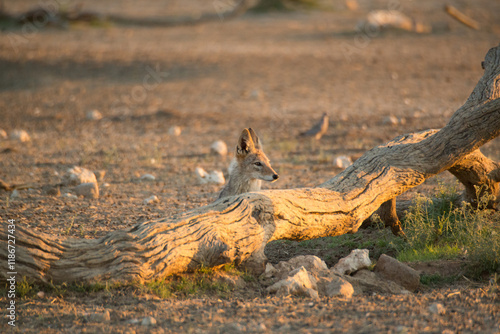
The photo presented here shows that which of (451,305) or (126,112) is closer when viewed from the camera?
(451,305)

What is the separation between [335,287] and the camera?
4.58m

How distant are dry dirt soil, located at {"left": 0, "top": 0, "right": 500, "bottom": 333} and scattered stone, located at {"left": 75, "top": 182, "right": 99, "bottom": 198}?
23 centimetres

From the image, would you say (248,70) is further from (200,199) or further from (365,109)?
(200,199)

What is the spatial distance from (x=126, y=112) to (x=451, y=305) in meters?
10.6

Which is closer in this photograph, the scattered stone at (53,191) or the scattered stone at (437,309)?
the scattered stone at (437,309)

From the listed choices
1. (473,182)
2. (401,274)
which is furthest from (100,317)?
(473,182)

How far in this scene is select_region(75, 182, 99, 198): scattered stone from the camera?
24.2ft

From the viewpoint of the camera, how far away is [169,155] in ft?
32.9

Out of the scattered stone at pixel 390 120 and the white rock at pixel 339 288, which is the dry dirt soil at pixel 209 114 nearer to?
the scattered stone at pixel 390 120

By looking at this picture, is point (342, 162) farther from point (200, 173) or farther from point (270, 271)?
point (270, 271)

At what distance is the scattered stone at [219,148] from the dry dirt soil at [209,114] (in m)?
0.36

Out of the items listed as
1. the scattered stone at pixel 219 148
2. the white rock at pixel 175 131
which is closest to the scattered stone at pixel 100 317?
the scattered stone at pixel 219 148

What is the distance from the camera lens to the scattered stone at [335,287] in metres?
4.52

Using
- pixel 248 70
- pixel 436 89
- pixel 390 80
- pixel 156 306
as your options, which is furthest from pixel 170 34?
pixel 156 306
